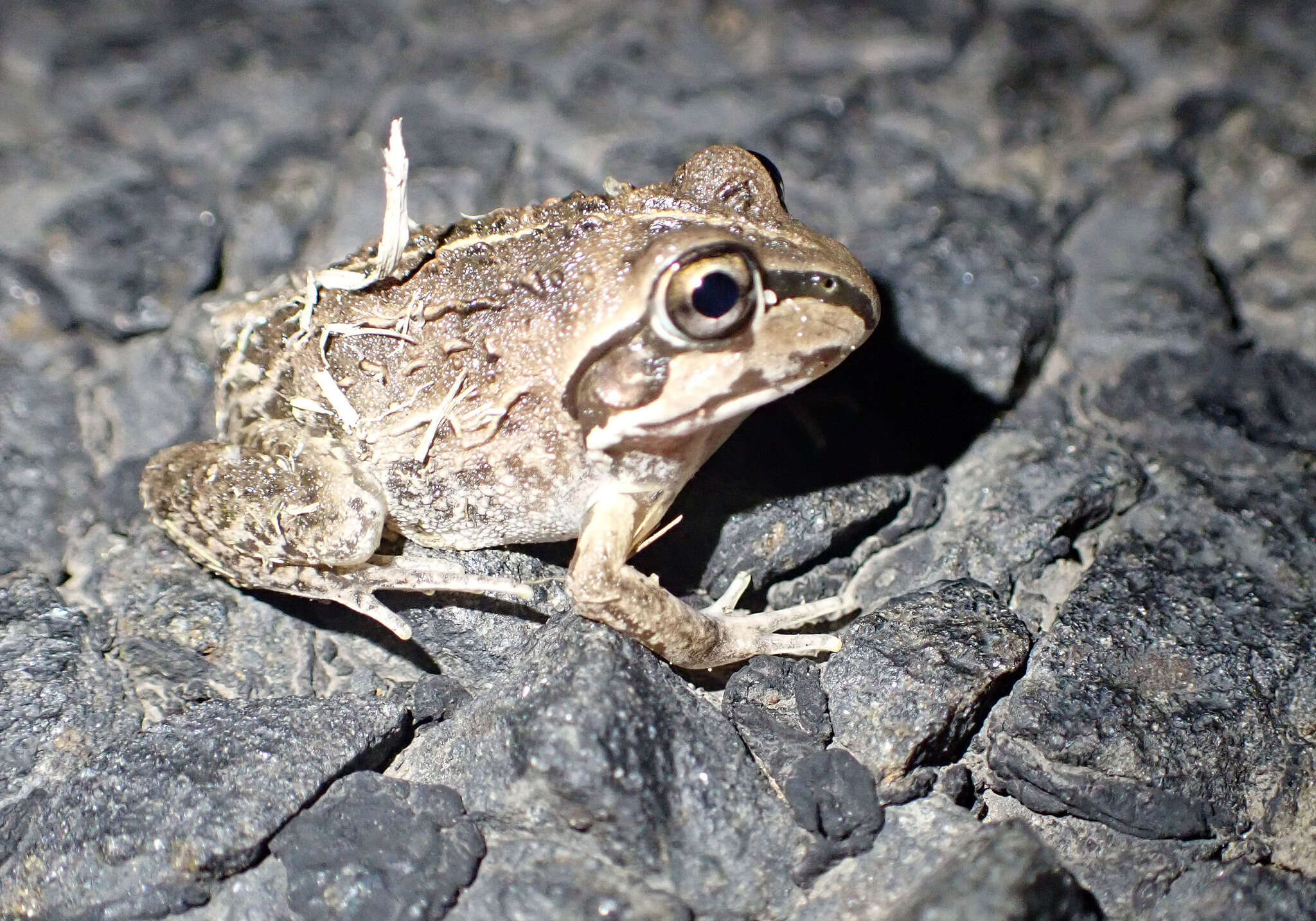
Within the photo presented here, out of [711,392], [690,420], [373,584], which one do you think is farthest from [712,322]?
[373,584]

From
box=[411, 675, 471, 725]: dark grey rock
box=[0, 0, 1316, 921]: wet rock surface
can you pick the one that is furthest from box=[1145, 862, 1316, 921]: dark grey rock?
box=[411, 675, 471, 725]: dark grey rock

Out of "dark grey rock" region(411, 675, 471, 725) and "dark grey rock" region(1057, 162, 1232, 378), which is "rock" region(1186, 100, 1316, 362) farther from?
"dark grey rock" region(411, 675, 471, 725)

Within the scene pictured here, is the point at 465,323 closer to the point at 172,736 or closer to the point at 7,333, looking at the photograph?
the point at 172,736

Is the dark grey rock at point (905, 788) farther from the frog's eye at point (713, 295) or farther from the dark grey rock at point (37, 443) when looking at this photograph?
the dark grey rock at point (37, 443)

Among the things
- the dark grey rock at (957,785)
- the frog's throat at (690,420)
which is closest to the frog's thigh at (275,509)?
the frog's throat at (690,420)

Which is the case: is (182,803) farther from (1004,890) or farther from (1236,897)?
(1236,897)

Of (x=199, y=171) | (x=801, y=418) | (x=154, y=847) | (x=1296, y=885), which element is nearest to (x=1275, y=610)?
(x=1296, y=885)
